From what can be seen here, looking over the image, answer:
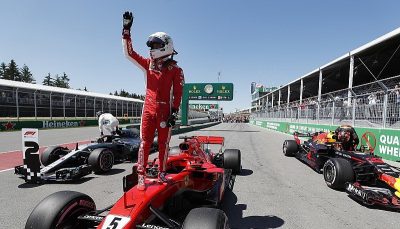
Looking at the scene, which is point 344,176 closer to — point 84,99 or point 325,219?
point 325,219

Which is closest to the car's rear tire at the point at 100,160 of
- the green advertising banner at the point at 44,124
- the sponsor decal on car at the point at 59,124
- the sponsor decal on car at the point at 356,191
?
the sponsor decal on car at the point at 356,191

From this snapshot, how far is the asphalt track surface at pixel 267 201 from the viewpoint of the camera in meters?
3.66

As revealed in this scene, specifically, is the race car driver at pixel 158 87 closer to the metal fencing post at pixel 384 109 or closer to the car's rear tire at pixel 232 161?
the car's rear tire at pixel 232 161

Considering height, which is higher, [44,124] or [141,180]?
[141,180]

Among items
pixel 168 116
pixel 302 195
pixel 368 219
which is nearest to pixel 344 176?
pixel 302 195

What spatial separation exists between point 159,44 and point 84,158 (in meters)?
4.10

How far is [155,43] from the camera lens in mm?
3445

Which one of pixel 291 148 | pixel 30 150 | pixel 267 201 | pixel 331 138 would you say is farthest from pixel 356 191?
pixel 30 150

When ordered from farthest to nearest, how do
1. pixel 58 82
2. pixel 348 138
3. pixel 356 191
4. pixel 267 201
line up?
pixel 58 82
pixel 348 138
pixel 267 201
pixel 356 191

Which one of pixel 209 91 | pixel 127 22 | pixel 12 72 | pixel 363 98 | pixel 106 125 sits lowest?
pixel 106 125

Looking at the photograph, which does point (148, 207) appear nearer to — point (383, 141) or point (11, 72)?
point (383, 141)

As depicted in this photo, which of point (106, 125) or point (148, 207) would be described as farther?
point (106, 125)

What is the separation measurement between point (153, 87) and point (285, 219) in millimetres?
2501

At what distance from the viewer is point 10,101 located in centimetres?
2167
